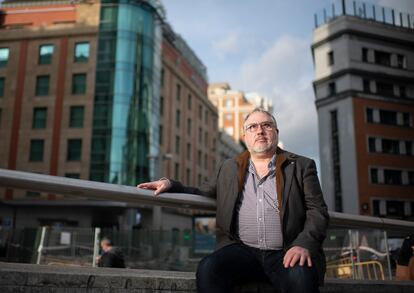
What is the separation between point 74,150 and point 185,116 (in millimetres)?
16311

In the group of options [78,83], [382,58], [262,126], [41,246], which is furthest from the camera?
[382,58]

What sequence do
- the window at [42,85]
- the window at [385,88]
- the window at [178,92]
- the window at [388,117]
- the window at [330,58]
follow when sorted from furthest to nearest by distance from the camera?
Result: 1. the window at [178,92]
2. the window at [330,58]
3. the window at [385,88]
4. the window at [388,117]
5. the window at [42,85]

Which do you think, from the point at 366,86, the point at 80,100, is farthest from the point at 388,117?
the point at 80,100

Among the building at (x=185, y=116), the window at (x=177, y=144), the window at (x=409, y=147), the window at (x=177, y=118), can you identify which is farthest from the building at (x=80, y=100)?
the window at (x=409, y=147)

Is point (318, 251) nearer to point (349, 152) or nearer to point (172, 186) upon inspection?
point (172, 186)

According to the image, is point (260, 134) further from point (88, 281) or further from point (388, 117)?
point (388, 117)

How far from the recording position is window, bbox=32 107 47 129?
39312 mm

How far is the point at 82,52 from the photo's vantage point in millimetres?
39906

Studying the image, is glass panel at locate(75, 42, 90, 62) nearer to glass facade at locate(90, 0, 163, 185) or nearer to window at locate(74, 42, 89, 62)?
window at locate(74, 42, 89, 62)

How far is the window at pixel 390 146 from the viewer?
1785 inches

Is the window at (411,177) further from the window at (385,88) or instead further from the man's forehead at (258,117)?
the man's forehead at (258,117)

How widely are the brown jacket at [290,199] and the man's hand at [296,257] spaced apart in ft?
0.22

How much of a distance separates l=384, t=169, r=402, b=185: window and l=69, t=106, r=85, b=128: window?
28893mm

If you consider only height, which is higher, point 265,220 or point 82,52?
point 82,52
